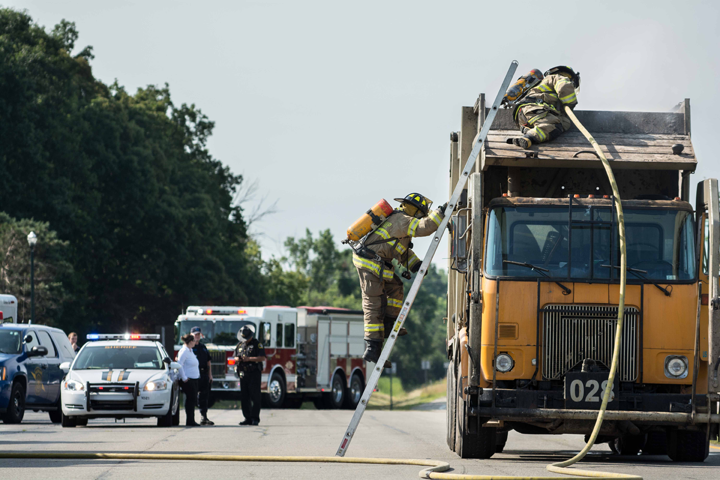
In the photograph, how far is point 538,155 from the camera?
38.4 feet

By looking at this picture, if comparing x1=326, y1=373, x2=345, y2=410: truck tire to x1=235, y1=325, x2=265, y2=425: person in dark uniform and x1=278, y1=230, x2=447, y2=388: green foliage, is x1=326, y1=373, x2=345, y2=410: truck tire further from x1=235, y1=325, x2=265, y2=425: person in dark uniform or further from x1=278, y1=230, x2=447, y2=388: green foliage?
x1=278, y1=230, x2=447, y2=388: green foliage

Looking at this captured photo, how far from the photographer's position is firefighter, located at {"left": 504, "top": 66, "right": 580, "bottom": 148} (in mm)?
11930

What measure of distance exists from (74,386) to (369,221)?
8822mm

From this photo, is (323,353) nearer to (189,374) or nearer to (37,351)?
(189,374)

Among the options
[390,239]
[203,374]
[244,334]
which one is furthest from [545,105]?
[203,374]

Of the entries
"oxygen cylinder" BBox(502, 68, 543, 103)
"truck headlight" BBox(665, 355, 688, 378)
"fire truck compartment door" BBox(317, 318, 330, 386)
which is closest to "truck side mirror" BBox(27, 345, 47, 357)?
"oxygen cylinder" BBox(502, 68, 543, 103)

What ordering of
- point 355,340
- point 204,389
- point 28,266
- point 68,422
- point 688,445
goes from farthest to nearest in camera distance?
point 28,266
point 355,340
point 204,389
point 68,422
point 688,445

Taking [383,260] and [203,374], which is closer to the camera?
[383,260]

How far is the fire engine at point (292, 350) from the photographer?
30.8 meters

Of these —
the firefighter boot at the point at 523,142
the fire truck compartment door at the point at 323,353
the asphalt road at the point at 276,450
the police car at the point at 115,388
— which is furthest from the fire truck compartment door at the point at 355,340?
the firefighter boot at the point at 523,142

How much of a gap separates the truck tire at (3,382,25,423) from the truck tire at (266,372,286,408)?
11.0 metres

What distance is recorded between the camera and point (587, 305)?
36.8 feet

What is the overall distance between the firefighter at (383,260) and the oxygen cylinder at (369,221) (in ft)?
0.22

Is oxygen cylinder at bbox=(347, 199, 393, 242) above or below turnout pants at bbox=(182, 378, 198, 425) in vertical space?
above
